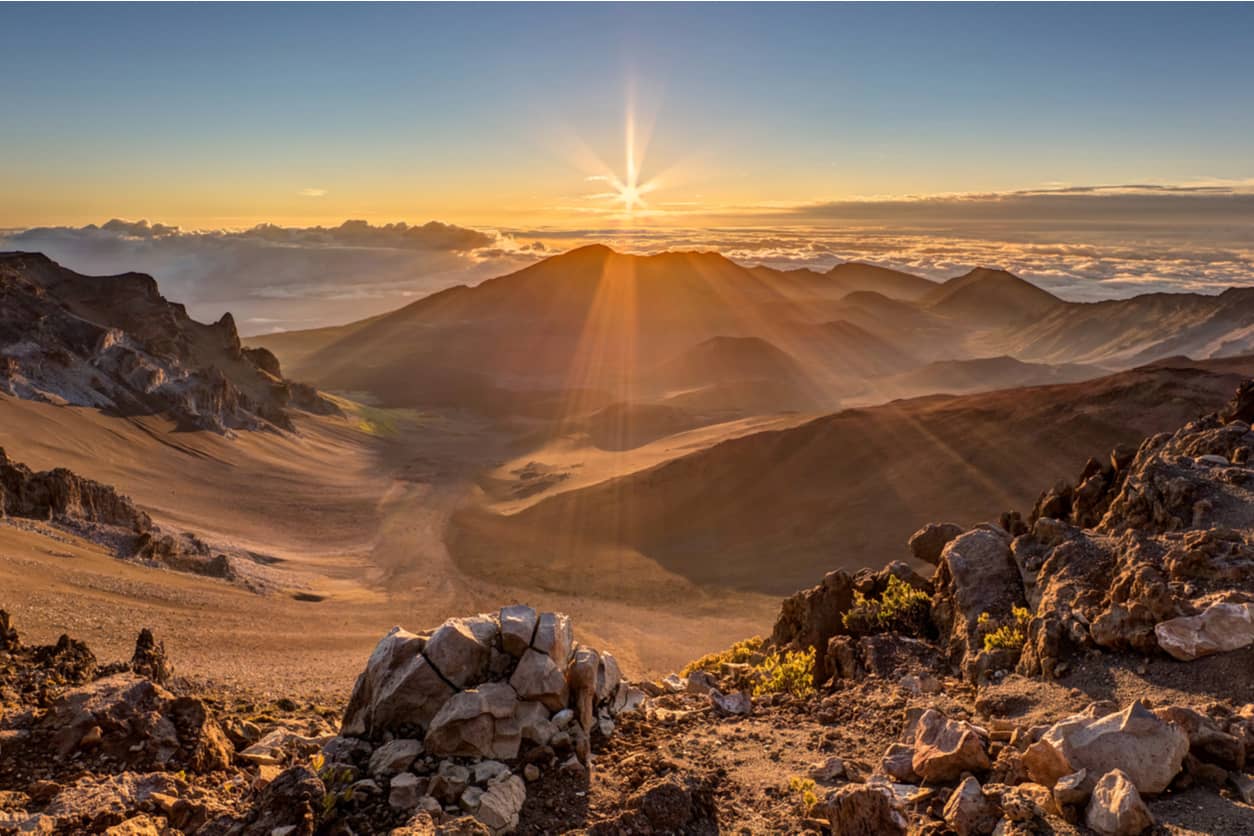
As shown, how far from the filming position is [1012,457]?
35875 millimetres

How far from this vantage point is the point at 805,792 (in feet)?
21.4

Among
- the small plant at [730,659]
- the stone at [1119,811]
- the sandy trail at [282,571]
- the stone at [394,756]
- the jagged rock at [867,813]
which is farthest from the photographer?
the sandy trail at [282,571]

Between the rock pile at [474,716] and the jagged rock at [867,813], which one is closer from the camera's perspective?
the jagged rock at [867,813]

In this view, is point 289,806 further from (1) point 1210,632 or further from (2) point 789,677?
(1) point 1210,632

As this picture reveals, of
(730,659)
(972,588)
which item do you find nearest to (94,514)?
(730,659)

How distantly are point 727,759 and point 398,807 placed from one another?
3.24 meters

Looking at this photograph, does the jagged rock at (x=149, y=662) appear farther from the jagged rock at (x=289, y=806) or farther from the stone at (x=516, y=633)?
the stone at (x=516, y=633)

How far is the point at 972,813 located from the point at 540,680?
3.90m

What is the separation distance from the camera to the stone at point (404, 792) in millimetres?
6223

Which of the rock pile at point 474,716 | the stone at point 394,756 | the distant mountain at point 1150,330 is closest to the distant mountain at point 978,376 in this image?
the distant mountain at point 1150,330

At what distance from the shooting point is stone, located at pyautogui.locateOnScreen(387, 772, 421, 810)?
6.22m

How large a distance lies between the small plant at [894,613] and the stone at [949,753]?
4421mm

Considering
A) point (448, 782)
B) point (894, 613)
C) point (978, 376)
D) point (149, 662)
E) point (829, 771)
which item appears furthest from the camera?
point (978, 376)

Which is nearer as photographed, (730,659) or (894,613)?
(894,613)
